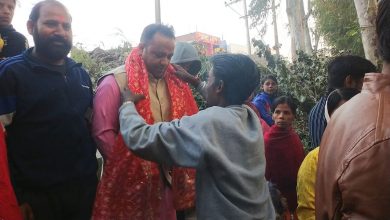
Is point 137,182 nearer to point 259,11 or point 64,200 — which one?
point 64,200

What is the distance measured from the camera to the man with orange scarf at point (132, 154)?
1.92 metres

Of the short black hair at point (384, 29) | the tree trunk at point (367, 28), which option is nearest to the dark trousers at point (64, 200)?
the short black hair at point (384, 29)

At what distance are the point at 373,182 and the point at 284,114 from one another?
109 inches

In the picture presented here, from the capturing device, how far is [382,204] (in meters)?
0.94

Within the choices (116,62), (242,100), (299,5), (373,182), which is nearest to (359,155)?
(373,182)

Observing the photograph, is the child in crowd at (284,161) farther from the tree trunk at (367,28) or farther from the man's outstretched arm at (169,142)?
the man's outstretched arm at (169,142)

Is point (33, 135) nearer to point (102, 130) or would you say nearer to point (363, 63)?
point (102, 130)

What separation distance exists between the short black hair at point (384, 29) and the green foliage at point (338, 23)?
6.71 m

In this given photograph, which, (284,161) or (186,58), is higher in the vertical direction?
(186,58)

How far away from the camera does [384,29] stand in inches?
41.8

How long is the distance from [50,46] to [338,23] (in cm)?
736

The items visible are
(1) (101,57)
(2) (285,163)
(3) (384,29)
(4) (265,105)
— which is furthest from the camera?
(1) (101,57)

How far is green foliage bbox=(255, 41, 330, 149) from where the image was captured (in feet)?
17.8

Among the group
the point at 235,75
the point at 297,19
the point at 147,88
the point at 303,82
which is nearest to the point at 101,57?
the point at 303,82
